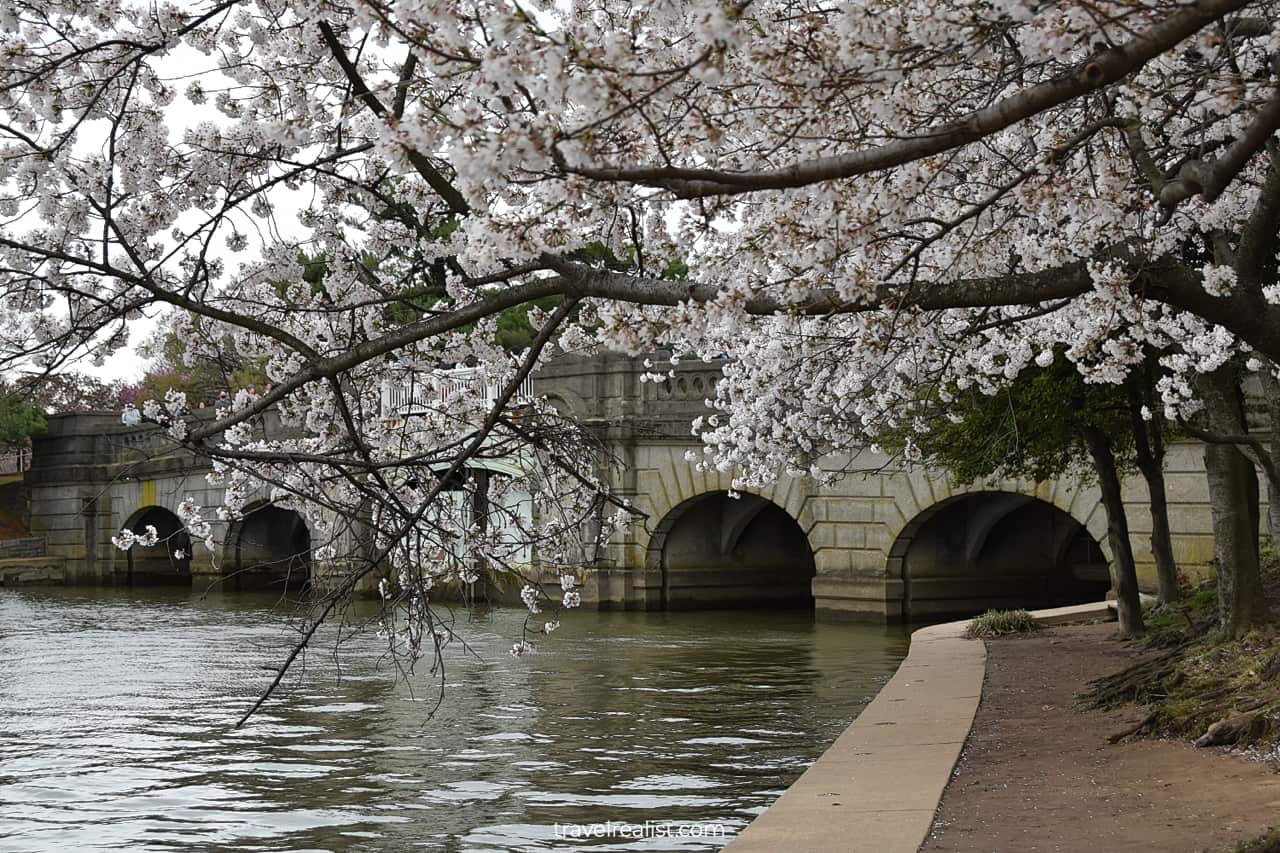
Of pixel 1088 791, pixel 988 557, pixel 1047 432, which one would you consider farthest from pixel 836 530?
pixel 1088 791

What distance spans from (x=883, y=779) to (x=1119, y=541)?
364 inches

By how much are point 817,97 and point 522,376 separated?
2435 mm

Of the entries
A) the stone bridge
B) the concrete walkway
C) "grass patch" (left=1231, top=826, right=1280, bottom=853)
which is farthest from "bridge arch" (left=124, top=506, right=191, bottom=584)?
"grass patch" (left=1231, top=826, right=1280, bottom=853)

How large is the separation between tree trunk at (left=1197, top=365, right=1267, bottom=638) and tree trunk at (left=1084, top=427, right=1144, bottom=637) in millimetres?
2784

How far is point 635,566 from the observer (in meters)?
29.8

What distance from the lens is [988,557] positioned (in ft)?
94.8

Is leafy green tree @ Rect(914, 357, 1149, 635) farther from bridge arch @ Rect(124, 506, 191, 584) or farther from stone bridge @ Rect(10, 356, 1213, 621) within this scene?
bridge arch @ Rect(124, 506, 191, 584)

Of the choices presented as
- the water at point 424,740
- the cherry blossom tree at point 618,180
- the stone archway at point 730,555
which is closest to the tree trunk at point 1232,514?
the cherry blossom tree at point 618,180

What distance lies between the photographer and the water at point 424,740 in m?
10.1

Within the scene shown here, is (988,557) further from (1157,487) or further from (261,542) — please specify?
(261,542)

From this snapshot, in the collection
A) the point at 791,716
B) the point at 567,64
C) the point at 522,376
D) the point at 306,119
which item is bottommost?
the point at 791,716

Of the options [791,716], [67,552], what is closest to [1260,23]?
[791,716]

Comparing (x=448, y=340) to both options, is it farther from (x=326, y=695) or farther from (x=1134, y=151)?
(x=326, y=695)

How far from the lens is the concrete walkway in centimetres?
721
